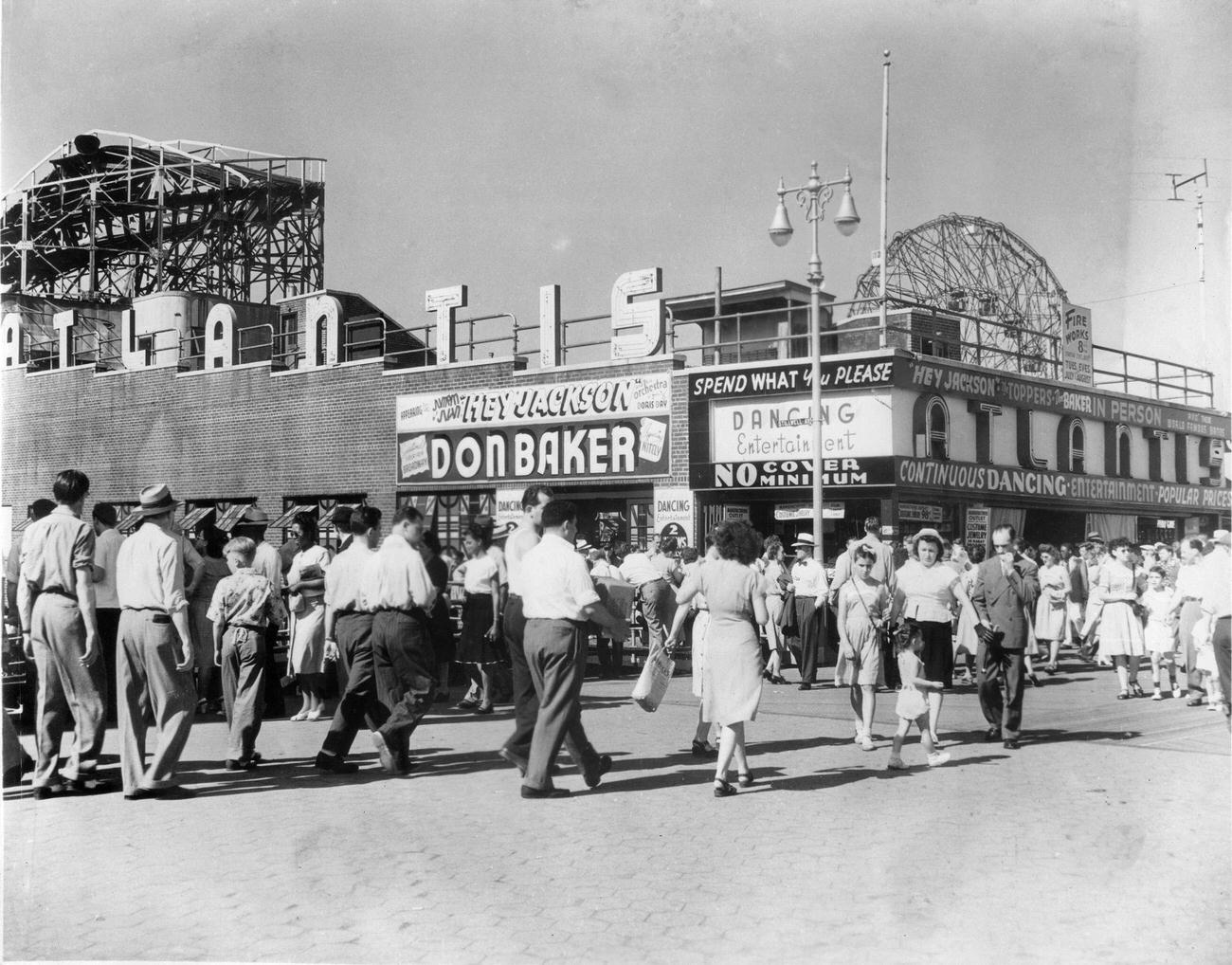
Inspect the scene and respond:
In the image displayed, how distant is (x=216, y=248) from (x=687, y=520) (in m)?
10.1

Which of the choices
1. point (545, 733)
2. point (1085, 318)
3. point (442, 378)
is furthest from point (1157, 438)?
point (545, 733)

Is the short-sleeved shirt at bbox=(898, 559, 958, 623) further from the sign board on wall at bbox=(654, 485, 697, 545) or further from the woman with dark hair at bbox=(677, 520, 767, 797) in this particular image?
the sign board on wall at bbox=(654, 485, 697, 545)

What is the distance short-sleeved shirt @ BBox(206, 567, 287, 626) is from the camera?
339 inches

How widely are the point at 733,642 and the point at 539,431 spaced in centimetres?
1425

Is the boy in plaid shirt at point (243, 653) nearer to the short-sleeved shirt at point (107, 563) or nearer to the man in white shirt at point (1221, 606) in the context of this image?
the short-sleeved shirt at point (107, 563)

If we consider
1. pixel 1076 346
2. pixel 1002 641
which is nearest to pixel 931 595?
pixel 1002 641

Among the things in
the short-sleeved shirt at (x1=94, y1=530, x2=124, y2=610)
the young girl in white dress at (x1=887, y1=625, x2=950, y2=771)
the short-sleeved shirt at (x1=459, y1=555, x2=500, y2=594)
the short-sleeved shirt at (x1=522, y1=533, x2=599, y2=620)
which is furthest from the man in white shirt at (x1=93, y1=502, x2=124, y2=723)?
the young girl in white dress at (x1=887, y1=625, x2=950, y2=771)

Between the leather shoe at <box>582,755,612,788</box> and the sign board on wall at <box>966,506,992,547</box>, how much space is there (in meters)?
14.3

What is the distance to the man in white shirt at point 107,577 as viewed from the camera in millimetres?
8367

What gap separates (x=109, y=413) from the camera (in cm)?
2420

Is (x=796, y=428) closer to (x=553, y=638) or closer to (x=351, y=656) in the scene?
(x=351, y=656)

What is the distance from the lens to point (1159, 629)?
40.9 feet

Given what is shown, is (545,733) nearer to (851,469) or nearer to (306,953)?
(306,953)

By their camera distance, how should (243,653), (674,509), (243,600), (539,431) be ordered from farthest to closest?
(539,431) → (674,509) → (243,600) → (243,653)
